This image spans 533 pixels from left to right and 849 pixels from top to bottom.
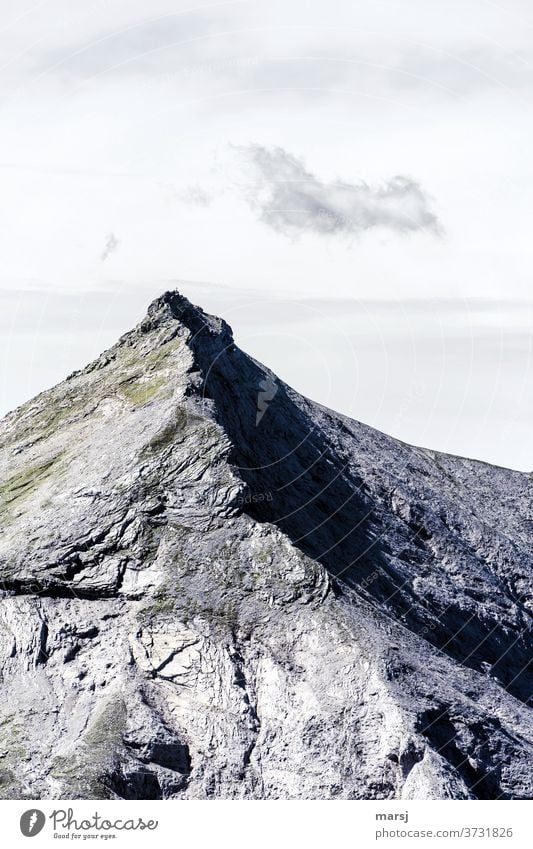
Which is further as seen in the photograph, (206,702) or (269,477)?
(269,477)

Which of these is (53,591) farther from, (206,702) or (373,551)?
(373,551)

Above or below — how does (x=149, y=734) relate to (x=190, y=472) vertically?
below

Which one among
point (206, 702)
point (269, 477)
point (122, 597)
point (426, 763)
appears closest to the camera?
point (426, 763)

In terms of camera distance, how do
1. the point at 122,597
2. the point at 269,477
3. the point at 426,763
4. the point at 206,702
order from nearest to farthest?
the point at 426,763
the point at 206,702
the point at 122,597
the point at 269,477

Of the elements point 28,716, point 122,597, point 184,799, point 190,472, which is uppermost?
point 190,472

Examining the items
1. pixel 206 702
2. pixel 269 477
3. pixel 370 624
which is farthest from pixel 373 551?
pixel 206 702

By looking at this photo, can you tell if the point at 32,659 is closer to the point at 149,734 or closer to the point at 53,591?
the point at 53,591
